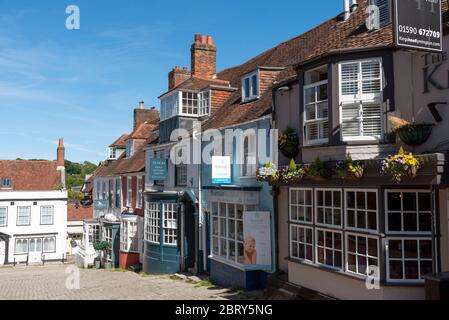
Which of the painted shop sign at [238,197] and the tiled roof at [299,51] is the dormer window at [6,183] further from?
the painted shop sign at [238,197]

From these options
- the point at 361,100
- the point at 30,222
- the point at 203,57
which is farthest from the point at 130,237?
the point at 361,100

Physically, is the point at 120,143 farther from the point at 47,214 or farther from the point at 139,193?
the point at 139,193

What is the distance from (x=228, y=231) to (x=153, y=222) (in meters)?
7.62

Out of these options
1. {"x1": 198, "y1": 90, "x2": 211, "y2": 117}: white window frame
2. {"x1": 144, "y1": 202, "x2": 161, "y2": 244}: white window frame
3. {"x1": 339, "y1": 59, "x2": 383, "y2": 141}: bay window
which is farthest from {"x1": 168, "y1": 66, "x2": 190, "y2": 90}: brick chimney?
{"x1": 339, "y1": 59, "x2": 383, "y2": 141}: bay window

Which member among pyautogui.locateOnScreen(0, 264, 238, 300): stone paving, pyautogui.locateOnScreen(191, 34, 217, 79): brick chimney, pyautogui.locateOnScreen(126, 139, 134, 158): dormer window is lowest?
pyautogui.locateOnScreen(0, 264, 238, 300): stone paving

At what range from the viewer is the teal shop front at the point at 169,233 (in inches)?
837

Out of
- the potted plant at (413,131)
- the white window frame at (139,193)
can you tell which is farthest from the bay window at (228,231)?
the white window frame at (139,193)

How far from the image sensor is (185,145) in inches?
881

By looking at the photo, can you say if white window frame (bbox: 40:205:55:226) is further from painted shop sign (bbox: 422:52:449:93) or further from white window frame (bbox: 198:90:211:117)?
painted shop sign (bbox: 422:52:449:93)

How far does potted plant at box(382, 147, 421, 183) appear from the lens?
8969 millimetres

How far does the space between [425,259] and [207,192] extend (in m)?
11.1

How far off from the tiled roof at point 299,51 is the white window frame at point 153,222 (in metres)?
5.18

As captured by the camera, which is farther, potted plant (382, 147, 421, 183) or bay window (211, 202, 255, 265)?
bay window (211, 202, 255, 265)

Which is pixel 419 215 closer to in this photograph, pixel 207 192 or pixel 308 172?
pixel 308 172
